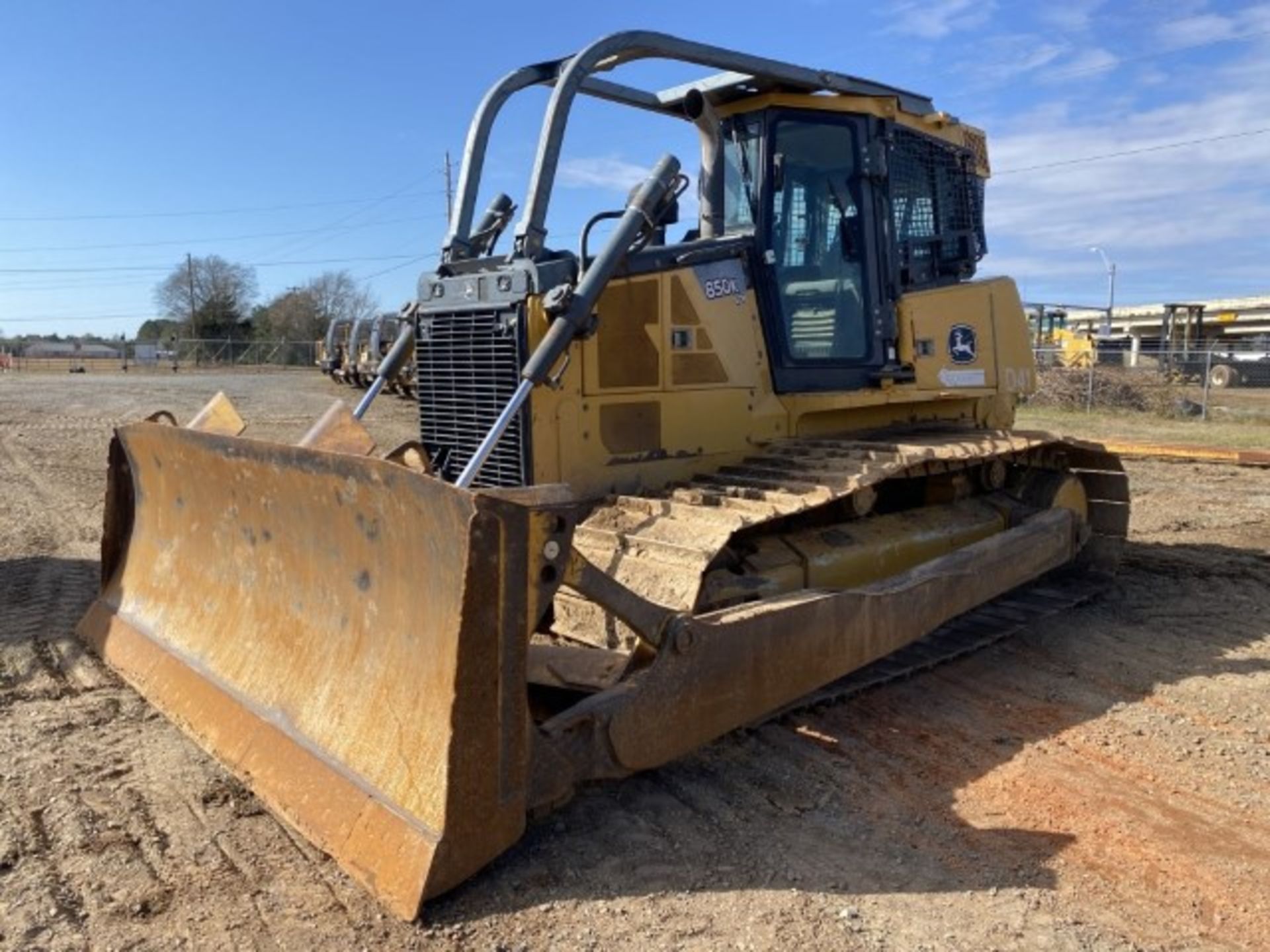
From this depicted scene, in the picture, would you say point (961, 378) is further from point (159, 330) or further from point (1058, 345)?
point (159, 330)

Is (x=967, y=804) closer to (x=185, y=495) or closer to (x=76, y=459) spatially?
(x=185, y=495)

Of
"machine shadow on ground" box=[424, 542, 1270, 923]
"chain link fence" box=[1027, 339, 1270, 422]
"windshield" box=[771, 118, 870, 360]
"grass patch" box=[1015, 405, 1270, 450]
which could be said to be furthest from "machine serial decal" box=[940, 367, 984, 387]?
"chain link fence" box=[1027, 339, 1270, 422]

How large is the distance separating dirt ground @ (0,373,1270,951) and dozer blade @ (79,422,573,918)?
19 cm

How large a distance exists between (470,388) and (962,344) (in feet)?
10.6

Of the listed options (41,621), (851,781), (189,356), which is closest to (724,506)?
(851,781)

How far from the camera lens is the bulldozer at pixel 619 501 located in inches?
120

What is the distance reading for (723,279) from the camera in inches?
198

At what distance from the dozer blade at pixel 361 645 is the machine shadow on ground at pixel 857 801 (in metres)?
0.34

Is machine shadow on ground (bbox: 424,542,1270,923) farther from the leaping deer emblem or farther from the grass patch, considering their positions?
the grass patch

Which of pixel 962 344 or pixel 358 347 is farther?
pixel 358 347

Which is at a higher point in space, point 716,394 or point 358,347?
point 358,347

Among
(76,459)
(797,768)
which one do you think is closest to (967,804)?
(797,768)

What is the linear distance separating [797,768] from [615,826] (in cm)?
87

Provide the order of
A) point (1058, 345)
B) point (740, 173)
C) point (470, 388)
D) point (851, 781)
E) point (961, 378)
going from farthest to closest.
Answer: point (1058, 345), point (961, 378), point (740, 173), point (470, 388), point (851, 781)
